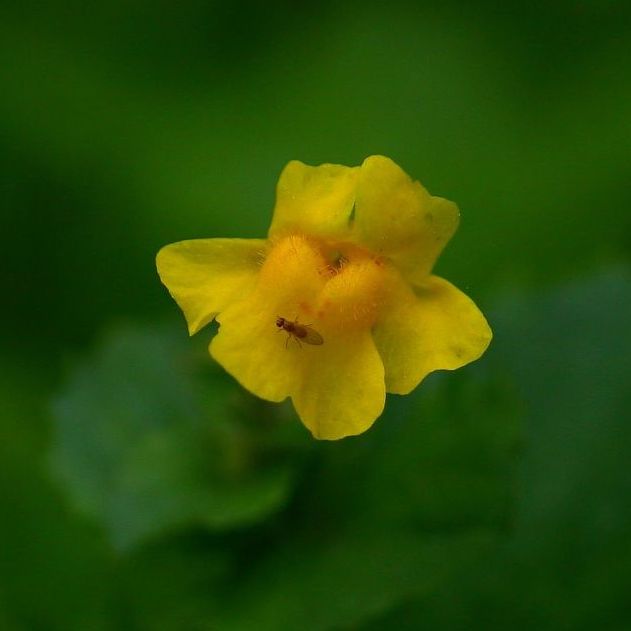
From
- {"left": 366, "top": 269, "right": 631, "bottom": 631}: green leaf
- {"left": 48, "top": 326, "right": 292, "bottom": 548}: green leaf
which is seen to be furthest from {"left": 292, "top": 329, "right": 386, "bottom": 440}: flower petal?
{"left": 366, "top": 269, "right": 631, "bottom": 631}: green leaf

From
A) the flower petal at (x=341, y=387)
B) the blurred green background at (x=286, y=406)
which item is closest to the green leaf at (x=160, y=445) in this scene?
the blurred green background at (x=286, y=406)

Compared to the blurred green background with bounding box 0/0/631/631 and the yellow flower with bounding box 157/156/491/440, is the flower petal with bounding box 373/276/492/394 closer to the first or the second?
the yellow flower with bounding box 157/156/491/440

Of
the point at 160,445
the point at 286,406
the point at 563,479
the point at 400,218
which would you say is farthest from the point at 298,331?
the point at 563,479

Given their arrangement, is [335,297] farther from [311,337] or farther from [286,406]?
[286,406]

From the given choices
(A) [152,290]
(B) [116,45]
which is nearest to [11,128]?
(B) [116,45]

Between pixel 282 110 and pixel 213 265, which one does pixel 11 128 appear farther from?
pixel 213 265
